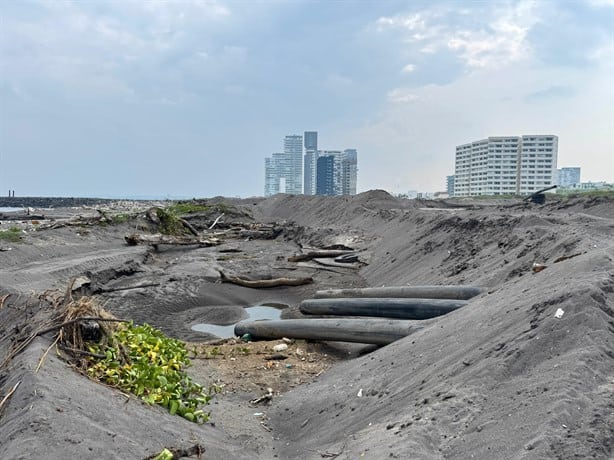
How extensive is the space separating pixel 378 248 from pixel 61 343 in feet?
45.1

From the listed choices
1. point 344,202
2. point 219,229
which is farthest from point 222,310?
point 344,202

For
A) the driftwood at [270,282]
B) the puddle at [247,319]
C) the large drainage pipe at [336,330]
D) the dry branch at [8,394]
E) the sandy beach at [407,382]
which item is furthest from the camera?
the driftwood at [270,282]

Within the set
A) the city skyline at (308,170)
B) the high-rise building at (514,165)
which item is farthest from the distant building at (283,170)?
the high-rise building at (514,165)

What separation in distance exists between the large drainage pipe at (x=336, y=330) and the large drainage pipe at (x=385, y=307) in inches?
22.3

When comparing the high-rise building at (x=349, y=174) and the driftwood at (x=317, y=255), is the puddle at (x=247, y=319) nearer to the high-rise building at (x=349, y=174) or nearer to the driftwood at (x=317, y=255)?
the driftwood at (x=317, y=255)

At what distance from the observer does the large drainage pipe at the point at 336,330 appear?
7483 millimetres

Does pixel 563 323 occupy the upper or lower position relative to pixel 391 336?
upper

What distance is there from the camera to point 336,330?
26.7 feet

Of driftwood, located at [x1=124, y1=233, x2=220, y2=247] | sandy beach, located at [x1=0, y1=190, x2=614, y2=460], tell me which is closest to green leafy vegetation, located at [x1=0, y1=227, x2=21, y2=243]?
driftwood, located at [x1=124, y1=233, x2=220, y2=247]

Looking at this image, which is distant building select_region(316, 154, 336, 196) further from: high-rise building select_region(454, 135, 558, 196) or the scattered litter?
the scattered litter

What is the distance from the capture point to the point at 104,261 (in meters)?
16.3

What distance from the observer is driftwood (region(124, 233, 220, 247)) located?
834 inches

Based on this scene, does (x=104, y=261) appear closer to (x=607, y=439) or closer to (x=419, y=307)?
(x=419, y=307)

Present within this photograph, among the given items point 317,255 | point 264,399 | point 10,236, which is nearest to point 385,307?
point 264,399
